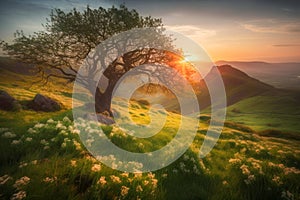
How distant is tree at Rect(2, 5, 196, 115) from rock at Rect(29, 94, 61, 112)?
4.24 m

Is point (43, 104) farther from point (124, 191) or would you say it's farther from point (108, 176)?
point (124, 191)

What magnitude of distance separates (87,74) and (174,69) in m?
11.6

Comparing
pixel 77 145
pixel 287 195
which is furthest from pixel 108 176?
pixel 287 195

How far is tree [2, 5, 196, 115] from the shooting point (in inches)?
898

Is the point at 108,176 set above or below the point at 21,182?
below

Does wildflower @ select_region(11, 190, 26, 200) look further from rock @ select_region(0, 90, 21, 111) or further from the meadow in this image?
rock @ select_region(0, 90, 21, 111)

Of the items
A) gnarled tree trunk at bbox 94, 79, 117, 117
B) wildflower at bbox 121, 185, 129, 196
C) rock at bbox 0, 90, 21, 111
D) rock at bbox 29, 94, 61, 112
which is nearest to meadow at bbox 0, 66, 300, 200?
wildflower at bbox 121, 185, 129, 196

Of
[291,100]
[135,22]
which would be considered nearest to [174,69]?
[135,22]

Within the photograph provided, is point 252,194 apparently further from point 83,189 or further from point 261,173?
point 83,189

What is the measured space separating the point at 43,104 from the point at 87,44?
9.01m

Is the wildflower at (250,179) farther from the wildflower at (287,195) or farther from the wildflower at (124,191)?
the wildflower at (124,191)

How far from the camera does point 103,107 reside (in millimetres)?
27641

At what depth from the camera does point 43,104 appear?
75.4ft

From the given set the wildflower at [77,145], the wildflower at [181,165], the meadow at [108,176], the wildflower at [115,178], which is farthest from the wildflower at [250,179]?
the wildflower at [77,145]
